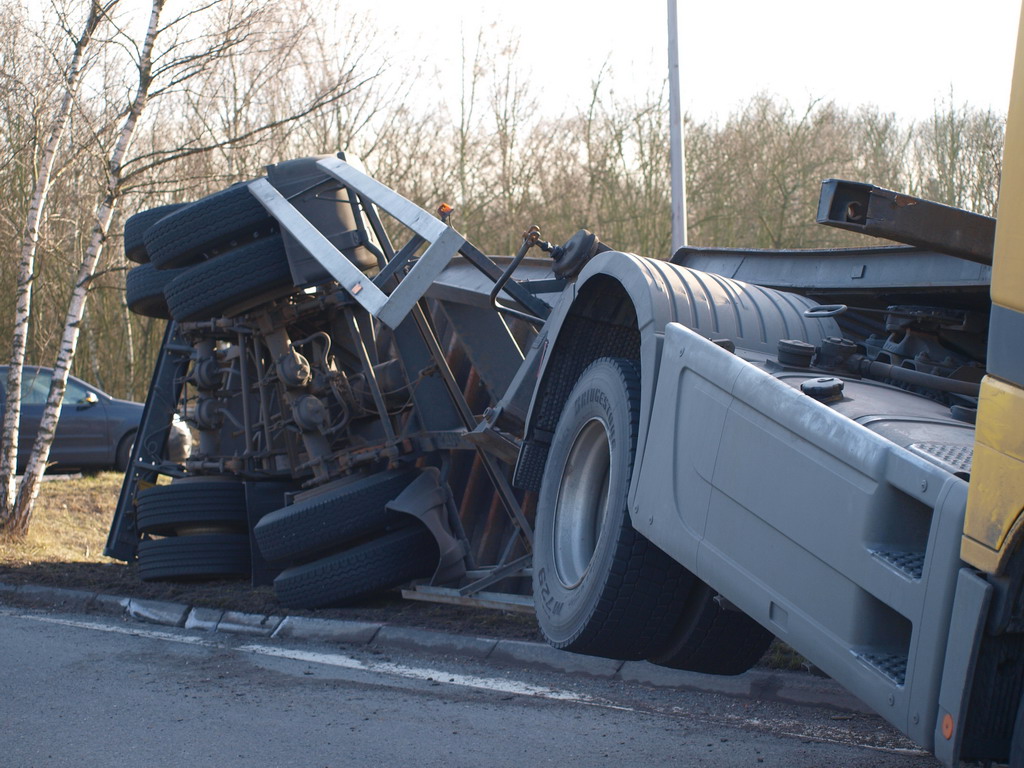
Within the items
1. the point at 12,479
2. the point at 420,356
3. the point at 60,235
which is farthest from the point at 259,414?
the point at 60,235

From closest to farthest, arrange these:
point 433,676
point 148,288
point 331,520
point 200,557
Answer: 1. point 433,676
2. point 331,520
3. point 200,557
4. point 148,288

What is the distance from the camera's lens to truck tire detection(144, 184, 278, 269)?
7000 millimetres

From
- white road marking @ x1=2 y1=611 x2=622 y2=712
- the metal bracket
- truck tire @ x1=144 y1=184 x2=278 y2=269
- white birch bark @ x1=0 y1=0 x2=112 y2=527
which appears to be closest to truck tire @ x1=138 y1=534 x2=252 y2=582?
white road marking @ x1=2 y1=611 x2=622 y2=712

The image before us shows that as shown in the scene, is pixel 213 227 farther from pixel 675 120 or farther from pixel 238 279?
pixel 675 120

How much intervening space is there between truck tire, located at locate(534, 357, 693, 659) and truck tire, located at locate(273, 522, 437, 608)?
258 cm

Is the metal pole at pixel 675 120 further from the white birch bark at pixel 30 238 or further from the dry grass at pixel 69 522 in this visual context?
the dry grass at pixel 69 522

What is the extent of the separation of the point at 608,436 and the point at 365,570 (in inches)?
127

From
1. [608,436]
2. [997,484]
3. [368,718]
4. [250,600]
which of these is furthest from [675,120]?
[997,484]

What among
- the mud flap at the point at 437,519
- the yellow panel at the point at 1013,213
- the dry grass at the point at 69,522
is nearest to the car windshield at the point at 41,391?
the dry grass at the point at 69,522

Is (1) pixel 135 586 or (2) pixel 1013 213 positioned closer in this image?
(2) pixel 1013 213

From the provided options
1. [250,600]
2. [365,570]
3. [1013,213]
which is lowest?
[250,600]

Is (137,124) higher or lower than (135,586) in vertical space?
higher

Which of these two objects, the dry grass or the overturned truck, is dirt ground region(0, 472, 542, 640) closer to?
the dry grass

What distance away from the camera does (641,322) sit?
364 cm
